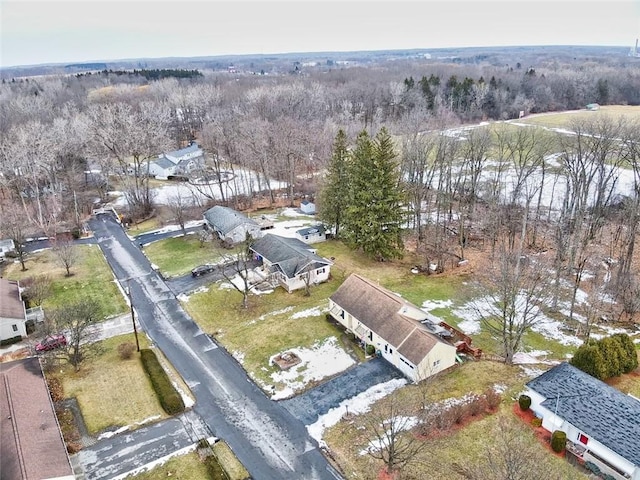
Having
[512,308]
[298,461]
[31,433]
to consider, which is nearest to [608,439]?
[512,308]

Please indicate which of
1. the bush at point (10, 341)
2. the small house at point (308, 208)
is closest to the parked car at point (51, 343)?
the bush at point (10, 341)

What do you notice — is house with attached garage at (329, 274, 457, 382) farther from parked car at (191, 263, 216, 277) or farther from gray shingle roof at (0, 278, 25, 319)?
gray shingle roof at (0, 278, 25, 319)

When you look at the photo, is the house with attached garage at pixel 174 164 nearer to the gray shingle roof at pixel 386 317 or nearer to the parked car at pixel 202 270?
the parked car at pixel 202 270

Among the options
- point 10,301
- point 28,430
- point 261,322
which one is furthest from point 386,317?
point 10,301

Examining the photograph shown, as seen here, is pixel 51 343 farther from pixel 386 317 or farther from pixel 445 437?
pixel 445 437

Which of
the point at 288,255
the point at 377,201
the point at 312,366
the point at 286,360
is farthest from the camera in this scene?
the point at 377,201

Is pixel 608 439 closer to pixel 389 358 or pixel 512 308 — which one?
pixel 512 308
